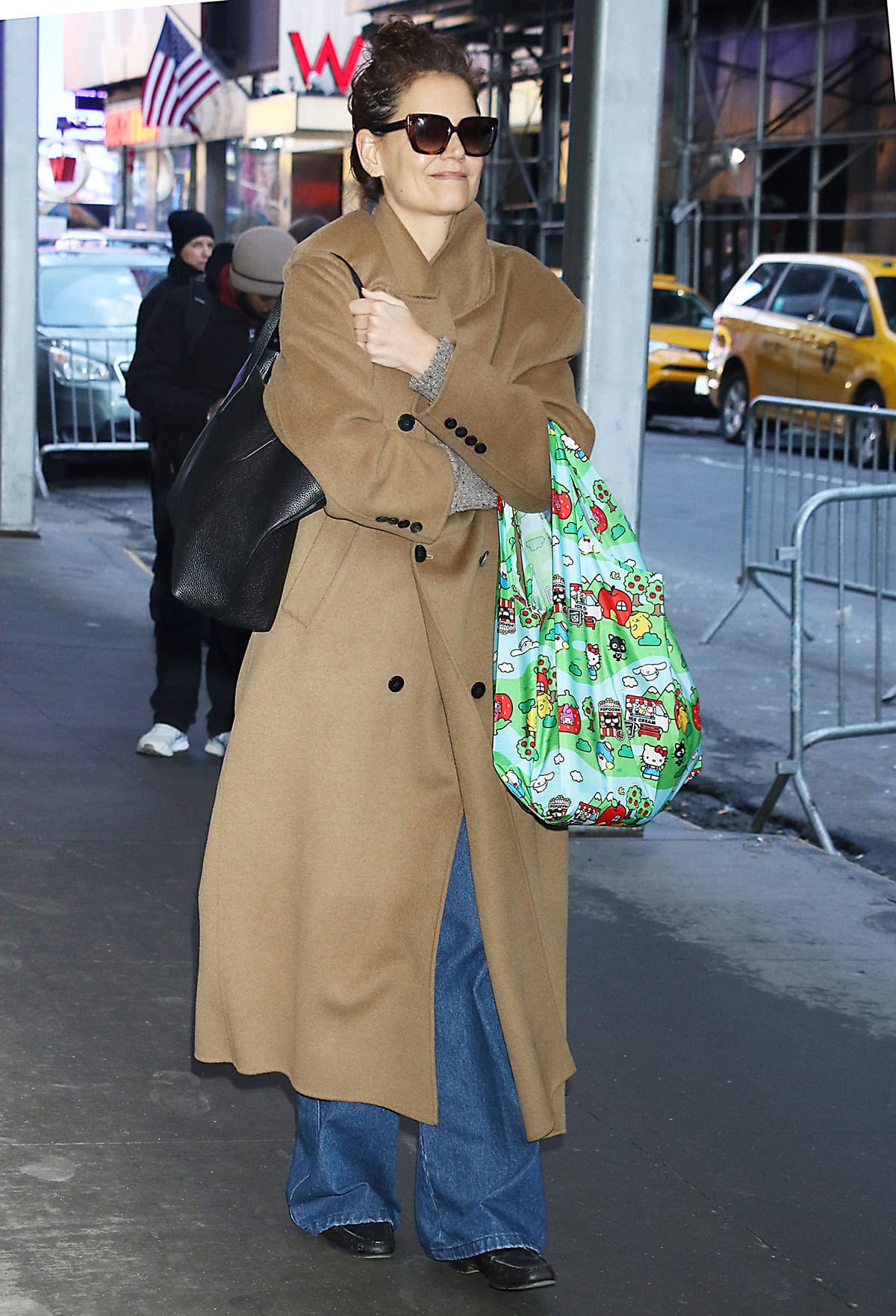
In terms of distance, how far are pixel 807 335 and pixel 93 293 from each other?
7949 mm

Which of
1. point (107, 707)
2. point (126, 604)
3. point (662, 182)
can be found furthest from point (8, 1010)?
point (662, 182)

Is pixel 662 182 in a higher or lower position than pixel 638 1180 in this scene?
higher

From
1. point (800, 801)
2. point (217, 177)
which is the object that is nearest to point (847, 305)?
point (800, 801)

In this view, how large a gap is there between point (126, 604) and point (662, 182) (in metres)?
22.4

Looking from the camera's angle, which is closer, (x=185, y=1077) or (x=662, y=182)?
(x=185, y=1077)

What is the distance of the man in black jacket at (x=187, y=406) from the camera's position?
695 cm

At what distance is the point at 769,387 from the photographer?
70.0ft

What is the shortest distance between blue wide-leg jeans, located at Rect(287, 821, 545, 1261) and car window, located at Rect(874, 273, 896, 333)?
17.8 meters

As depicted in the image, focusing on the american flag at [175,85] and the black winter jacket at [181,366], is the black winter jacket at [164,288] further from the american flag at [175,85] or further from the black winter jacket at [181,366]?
the american flag at [175,85]

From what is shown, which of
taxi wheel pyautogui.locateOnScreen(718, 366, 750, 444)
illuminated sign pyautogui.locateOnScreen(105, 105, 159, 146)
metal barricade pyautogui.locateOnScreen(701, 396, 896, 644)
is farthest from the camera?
illuminated sign pyautogui.locateOnScreen(105, 105, 159, 146)

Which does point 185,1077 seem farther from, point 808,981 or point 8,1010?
point 808,981

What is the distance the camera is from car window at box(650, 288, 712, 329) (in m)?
25.5

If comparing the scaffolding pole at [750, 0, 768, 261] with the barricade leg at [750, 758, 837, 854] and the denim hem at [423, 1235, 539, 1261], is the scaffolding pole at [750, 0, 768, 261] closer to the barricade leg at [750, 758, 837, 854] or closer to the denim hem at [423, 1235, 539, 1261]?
the barricade leg at [750, 758, 837, 854]

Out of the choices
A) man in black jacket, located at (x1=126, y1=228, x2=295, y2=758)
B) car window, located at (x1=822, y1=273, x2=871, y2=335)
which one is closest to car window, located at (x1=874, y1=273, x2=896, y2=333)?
car window, located at (x1=822, y1=273, x2=871, y2=335)
